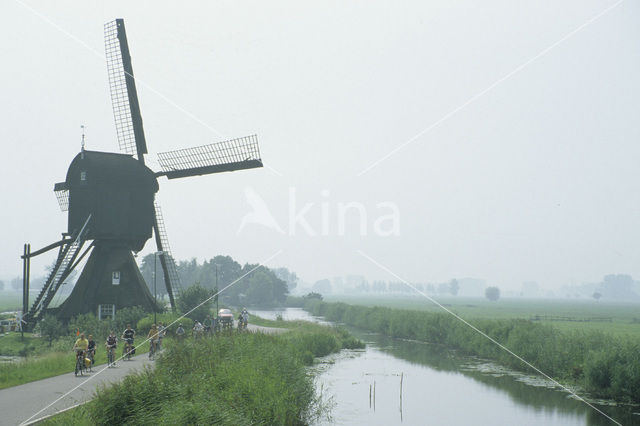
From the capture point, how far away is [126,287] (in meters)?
38.4

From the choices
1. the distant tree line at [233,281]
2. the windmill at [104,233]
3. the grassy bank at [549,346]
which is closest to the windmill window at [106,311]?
the windmill at [104,233]

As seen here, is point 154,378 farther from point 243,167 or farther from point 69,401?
point 243,167

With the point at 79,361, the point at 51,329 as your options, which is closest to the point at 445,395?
the point at 79,361

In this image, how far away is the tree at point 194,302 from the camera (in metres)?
42.9

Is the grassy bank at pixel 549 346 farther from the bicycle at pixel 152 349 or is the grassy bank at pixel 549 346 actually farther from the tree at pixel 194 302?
the bicycle at pixel 152 349

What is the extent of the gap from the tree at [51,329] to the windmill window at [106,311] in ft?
8.22

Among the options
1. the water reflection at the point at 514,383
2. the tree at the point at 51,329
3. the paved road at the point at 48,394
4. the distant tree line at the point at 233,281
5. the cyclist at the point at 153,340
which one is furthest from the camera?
the distant tree line at the point at 233,281

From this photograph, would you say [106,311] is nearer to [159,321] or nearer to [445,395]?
[159,321]

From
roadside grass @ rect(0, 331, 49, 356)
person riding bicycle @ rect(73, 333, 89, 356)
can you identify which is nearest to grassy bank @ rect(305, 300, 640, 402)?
person riding bicycle @ rect(73, 333, 89, 356)

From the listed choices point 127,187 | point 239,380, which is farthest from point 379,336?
point 239,380

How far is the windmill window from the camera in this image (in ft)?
122

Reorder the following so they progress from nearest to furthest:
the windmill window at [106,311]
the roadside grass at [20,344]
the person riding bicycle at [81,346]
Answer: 1. the person riding bicycle at [81,346]
2. the roadside grass at [20,344]
3. the windmill window at [106,311]

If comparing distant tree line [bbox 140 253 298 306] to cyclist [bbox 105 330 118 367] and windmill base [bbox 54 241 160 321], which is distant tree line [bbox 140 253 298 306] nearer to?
windmill base [bbox 54 241 160 321]

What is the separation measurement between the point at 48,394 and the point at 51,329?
1883 cm
